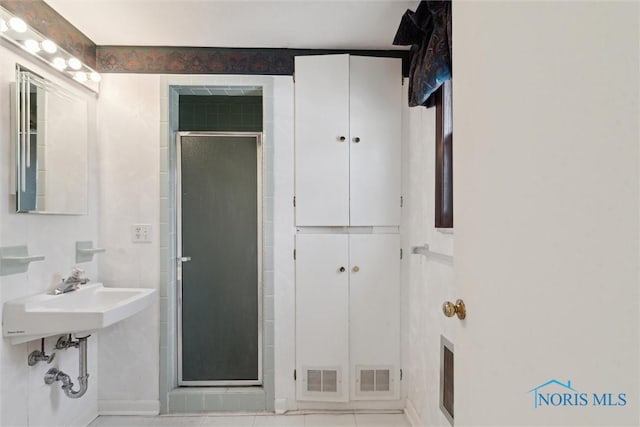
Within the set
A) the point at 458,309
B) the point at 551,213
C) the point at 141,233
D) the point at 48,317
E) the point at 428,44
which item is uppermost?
the point at 428,44

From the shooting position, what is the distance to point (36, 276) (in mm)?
1849

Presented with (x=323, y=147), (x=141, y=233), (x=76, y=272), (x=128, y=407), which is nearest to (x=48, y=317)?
(x=76, y=272)

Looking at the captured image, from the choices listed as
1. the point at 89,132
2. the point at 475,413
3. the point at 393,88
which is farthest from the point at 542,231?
the point at 89,132

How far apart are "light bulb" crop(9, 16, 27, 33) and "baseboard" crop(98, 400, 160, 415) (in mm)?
2065

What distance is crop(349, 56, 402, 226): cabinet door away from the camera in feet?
7.89

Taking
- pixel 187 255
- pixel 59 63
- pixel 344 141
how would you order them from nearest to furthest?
pixel 59 63
pixel 344 141
pixel 187 255

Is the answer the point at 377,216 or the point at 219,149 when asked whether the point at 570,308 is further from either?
the point at 219,149

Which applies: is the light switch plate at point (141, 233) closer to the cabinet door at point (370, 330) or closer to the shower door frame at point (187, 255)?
the shower door frame at point (187, 255)

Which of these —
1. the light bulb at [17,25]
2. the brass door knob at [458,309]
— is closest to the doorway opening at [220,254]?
the light bulb at [17,25]

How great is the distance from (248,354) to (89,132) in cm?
179

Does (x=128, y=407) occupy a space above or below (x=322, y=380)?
below

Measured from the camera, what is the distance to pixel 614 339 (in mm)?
473

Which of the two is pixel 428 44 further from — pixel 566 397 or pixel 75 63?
pixel 75 63

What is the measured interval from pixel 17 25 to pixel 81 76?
1.69 ft
